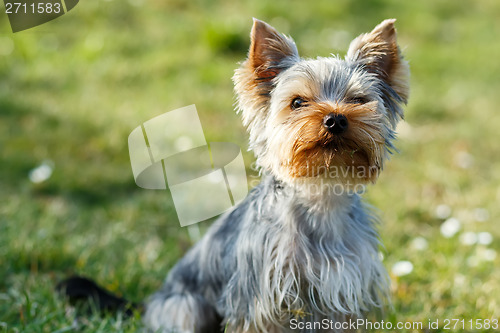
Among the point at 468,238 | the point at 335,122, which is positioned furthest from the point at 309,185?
the point at 468,238

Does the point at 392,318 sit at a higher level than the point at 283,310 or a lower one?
lower

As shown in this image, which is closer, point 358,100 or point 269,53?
point 358,100

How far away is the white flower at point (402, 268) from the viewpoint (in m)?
4.73

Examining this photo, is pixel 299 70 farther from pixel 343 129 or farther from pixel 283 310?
pixel 283 310

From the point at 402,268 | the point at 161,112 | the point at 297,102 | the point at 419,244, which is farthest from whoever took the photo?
the point at 161,112

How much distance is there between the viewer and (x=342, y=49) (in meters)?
9.06

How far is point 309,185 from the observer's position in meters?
3.54

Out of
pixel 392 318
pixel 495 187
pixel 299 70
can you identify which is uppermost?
pixel 299 70

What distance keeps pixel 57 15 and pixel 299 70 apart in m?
6.68

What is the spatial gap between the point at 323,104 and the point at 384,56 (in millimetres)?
592

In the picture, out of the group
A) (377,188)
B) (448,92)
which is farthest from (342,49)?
(377,188)

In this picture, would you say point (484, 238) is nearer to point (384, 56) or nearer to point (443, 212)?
point (443, 212)

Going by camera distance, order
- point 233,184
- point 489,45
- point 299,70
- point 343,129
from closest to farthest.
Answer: point 343,129 < point 299,70 < point 233,184 < point 489,45

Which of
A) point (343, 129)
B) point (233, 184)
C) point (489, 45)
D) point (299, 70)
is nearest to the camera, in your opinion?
point (343, 129)
